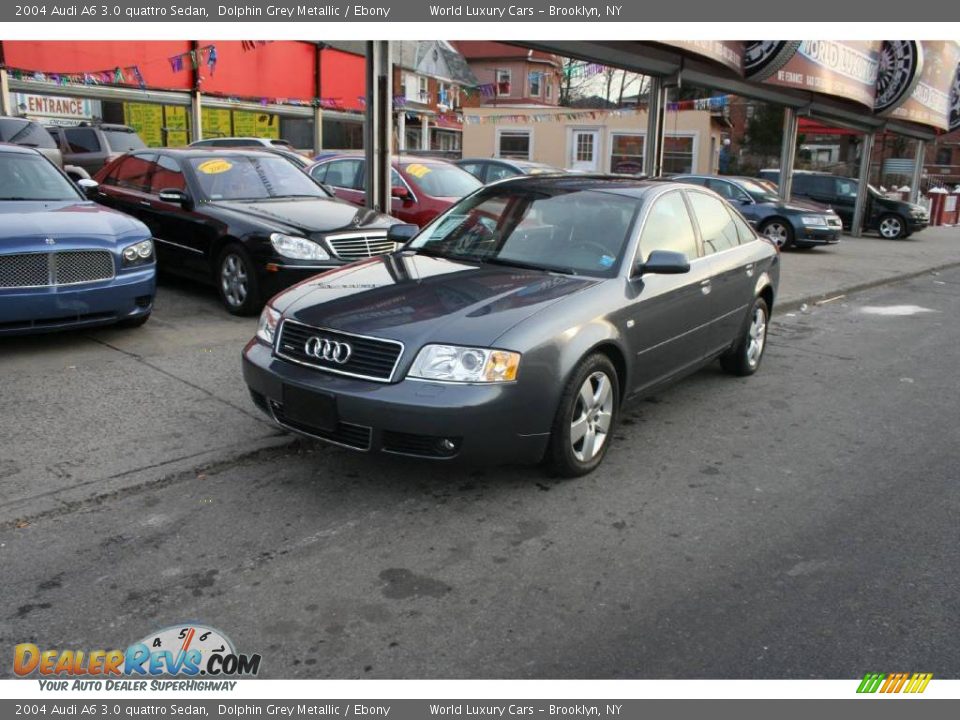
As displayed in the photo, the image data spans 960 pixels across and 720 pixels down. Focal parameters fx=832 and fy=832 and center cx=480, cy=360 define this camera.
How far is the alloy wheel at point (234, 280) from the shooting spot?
778cm

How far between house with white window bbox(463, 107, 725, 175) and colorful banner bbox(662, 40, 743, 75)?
17.2m

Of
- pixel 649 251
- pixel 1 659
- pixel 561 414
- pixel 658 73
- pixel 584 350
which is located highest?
pixel 658 73

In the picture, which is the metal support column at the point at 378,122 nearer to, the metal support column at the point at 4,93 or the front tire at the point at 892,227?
the metal support column at the point at 4,93

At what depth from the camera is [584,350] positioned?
170 inches

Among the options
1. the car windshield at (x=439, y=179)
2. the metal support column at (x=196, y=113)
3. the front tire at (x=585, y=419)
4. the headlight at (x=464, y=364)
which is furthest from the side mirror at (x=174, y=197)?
the metal support column at (x=196, y=113)

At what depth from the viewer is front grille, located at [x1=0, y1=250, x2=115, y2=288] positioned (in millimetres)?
5926

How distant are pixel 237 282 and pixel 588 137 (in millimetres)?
27233

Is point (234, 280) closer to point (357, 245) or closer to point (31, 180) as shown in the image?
point (357, 245)

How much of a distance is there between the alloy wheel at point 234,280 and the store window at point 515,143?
2726 centimetres

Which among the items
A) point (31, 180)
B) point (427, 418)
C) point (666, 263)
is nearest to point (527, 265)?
point (666, 263)

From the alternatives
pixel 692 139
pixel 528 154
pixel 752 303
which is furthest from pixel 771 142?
pixel 752 303

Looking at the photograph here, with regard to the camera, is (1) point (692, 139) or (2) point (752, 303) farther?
(1) point (692, 139)

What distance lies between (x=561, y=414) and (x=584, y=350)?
360 mm

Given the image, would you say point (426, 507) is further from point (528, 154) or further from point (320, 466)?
point (528, 154)
